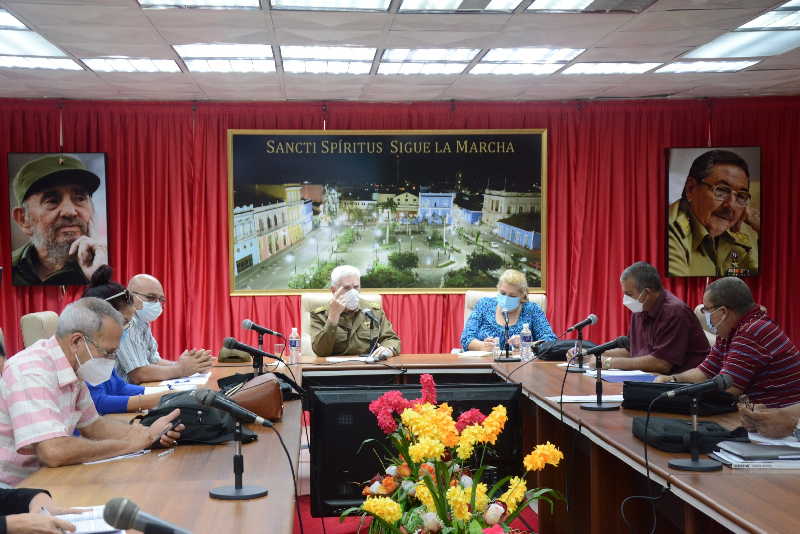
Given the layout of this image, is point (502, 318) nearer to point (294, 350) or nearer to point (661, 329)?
point (661, 329)

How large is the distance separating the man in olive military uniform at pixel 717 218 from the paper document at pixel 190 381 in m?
4.68

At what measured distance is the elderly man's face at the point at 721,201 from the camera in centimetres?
730

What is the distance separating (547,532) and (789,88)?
4.84 metres

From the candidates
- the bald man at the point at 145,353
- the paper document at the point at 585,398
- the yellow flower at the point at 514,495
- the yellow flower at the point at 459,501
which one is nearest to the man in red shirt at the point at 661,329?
the paper document at the point at 585,398

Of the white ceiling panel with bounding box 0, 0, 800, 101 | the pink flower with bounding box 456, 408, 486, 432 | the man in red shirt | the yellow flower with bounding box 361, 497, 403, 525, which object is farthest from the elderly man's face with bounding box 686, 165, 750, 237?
the yellow flower with bounding box 361, 497, 403, 525

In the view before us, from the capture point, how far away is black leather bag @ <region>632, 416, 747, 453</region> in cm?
260

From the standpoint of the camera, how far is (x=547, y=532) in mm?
3965

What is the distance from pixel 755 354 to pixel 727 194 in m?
4.33

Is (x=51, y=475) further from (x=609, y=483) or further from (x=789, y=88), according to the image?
(x=789, y=88)

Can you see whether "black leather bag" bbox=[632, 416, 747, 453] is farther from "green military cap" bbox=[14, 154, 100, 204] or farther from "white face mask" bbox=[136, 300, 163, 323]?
"green military cap" bbox=[14, 154, 100, 204]

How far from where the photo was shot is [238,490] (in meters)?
2.26

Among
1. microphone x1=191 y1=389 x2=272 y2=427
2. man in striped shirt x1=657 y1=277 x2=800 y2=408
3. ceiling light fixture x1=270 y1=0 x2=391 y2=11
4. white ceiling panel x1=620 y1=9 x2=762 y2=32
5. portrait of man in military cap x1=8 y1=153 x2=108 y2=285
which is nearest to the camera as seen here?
microphone x1=191 y1=389 x2=272 y2=427

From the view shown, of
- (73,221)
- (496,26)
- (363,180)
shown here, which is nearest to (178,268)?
(73,221)

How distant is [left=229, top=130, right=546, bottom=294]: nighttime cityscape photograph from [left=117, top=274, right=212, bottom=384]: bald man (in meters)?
2.40
